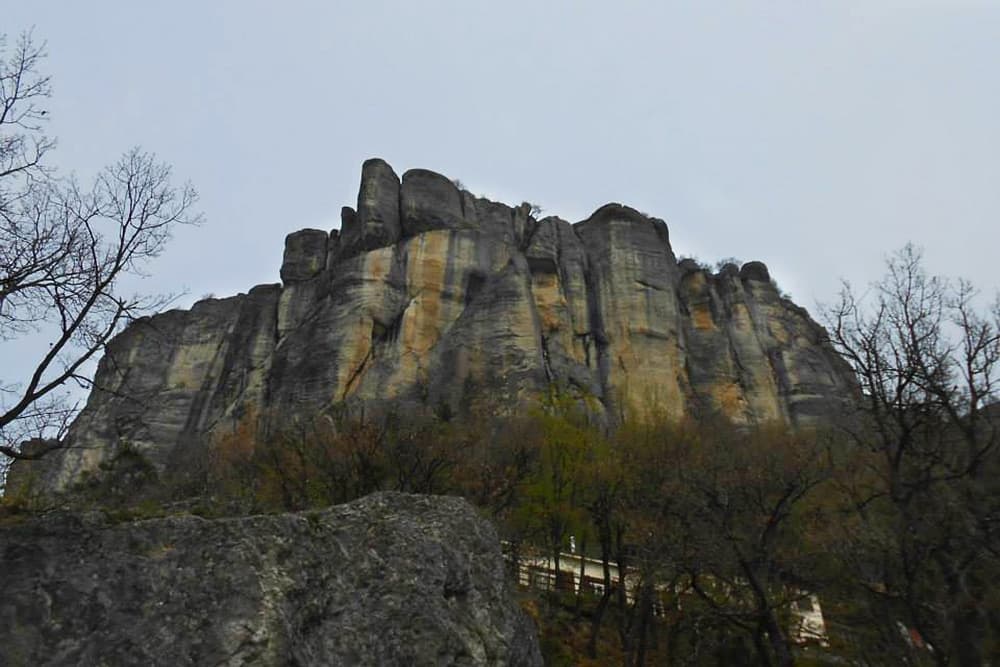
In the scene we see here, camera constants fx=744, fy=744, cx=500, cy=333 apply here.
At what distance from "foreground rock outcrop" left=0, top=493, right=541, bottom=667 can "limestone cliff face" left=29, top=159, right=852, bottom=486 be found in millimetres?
25466

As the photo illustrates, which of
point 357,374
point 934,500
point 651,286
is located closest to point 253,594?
point 934,500

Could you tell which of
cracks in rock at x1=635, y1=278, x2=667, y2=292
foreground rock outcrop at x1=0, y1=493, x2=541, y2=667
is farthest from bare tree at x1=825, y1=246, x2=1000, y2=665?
cracks in rock at x1=635, y1=278, x2=667, y2=292

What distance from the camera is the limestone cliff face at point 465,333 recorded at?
3828 centimetres

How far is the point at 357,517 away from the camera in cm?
766

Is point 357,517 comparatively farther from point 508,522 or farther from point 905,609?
point 508,522

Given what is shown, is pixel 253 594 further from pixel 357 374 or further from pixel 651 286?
pixel 651 286

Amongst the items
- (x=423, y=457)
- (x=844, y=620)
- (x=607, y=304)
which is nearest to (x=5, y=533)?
(x=423, y=457)

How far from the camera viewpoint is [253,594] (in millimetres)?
6109

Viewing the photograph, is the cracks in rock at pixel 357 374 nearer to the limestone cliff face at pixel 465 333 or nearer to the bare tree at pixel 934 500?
the limestone cliff face at pixel 465 333

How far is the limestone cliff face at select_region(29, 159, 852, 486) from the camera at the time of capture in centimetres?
3828

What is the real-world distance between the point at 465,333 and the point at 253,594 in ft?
108

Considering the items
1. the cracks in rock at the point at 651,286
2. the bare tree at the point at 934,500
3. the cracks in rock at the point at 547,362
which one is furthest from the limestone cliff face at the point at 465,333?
the bare tree at the point at 934,500

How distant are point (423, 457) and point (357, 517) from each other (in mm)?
11163

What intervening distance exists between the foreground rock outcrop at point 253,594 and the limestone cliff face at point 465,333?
25.5 metres
